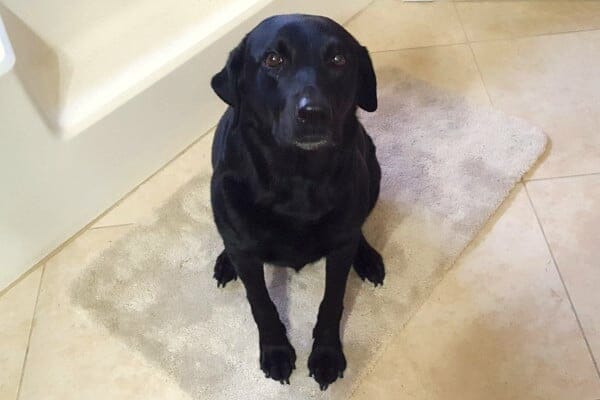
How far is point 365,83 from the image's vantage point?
107cm

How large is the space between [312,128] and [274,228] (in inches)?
8.5

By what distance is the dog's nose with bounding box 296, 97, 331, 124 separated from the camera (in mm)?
885

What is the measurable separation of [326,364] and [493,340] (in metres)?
0.36

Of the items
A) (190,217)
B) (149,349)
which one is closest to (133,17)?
(190,217)

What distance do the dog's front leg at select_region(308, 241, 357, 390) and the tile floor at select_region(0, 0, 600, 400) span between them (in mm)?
69

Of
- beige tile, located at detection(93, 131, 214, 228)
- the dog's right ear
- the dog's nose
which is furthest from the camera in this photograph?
beige tile, located at detection(93, 131, 214, 228)

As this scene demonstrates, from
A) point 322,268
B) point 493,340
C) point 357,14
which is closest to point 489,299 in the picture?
point 493,340

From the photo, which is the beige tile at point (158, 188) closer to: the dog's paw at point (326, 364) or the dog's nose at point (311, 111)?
the dog's paw at point (326, 364)

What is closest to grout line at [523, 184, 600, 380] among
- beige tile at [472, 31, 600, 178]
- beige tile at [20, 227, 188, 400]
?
beige tile at [472, 31, 600, 178]

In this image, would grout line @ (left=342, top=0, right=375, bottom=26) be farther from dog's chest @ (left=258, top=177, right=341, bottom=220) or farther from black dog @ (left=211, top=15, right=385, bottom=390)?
dog's chest @ (left=258, top=177, right=341, bottom=220)

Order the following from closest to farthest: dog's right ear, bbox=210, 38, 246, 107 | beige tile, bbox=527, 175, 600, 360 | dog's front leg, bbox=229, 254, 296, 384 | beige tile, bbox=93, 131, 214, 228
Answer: dog's right ear, bbox=210, 38, 246, 107
dog's front leg, bbox=229, 254, 296, 384
beige tile, bbox=527, 175, 600, 360
beige tile, bbox=93, 131, 214, 228

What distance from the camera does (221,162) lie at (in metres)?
1.09

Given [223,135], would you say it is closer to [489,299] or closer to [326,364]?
[326,364]

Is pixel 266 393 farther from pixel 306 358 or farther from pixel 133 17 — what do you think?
pixel 133 17
